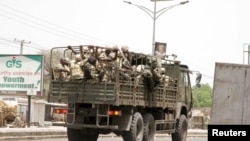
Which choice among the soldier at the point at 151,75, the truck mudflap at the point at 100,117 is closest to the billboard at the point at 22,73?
the soldier at the point at 151,75

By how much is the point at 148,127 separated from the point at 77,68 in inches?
118

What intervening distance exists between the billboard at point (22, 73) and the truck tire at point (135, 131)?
13936 millimetres

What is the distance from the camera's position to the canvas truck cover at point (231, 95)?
23.0 ft

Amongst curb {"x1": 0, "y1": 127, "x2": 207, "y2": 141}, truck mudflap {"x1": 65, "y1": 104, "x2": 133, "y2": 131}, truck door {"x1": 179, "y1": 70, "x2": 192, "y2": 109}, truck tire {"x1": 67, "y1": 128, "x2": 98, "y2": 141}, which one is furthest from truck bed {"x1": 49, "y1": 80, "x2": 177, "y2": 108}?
curb {"x1": 0, "y1": 127, "x2": 207, "y2": 141}

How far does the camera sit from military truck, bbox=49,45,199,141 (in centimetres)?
1444

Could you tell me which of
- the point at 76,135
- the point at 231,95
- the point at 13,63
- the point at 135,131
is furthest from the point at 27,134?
the point at 231,95

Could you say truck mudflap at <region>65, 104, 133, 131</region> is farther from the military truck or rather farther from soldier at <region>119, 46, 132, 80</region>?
soldier at <region>119, 46, 132, 80</region>

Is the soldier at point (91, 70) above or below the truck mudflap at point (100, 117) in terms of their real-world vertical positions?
above

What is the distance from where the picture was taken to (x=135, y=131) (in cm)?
1523

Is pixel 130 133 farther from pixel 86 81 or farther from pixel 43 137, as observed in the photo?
pixel 43 137

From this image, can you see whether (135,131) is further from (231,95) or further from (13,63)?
(13,63)

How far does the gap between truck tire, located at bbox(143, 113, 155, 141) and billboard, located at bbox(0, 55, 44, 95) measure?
13.2 meters

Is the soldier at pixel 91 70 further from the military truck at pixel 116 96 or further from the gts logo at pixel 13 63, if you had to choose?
the gts logo at pixel 13 63

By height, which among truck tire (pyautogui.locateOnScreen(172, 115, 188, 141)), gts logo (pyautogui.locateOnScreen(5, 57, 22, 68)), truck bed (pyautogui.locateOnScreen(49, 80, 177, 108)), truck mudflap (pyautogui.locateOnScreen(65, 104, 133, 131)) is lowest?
truck tire (pyautogui.locateOnScreen(172, 115, 188, 141))
